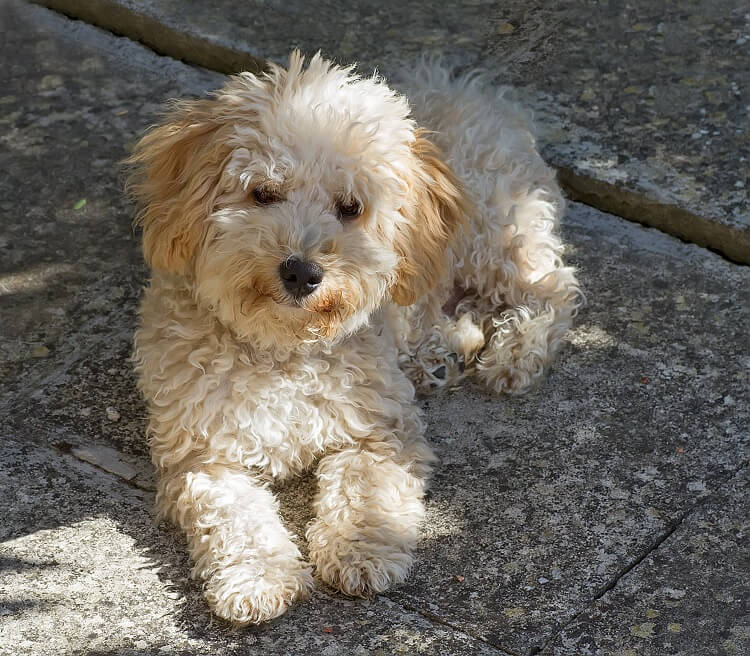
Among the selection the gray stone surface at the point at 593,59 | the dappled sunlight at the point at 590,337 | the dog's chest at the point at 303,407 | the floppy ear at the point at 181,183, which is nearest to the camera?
the floppy ear at the point at 181,183

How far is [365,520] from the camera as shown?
11.0 feet

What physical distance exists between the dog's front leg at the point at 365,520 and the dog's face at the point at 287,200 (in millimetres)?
439

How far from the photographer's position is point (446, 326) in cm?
424

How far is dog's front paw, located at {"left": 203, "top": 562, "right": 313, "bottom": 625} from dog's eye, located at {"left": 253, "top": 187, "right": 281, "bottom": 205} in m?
1.00

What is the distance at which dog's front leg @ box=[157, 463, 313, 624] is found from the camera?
3.07 m

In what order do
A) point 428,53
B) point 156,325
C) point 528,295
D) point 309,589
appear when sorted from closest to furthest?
point 309,589, point 156,325, point 528,295, point 428,53

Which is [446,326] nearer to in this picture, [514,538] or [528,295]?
[528,295]

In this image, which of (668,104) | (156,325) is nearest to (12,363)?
(156,325)

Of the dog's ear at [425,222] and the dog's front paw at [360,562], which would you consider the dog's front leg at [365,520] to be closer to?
the dog's front paw at [360,562]

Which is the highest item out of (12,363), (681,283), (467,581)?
(681,283)

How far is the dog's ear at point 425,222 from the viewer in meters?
3.47

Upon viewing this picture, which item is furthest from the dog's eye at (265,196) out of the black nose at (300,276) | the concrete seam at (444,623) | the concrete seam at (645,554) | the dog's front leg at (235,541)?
the concrete seam at (645,554)

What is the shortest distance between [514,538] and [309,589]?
625mm

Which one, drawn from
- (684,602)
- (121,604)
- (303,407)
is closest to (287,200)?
(303,407)
